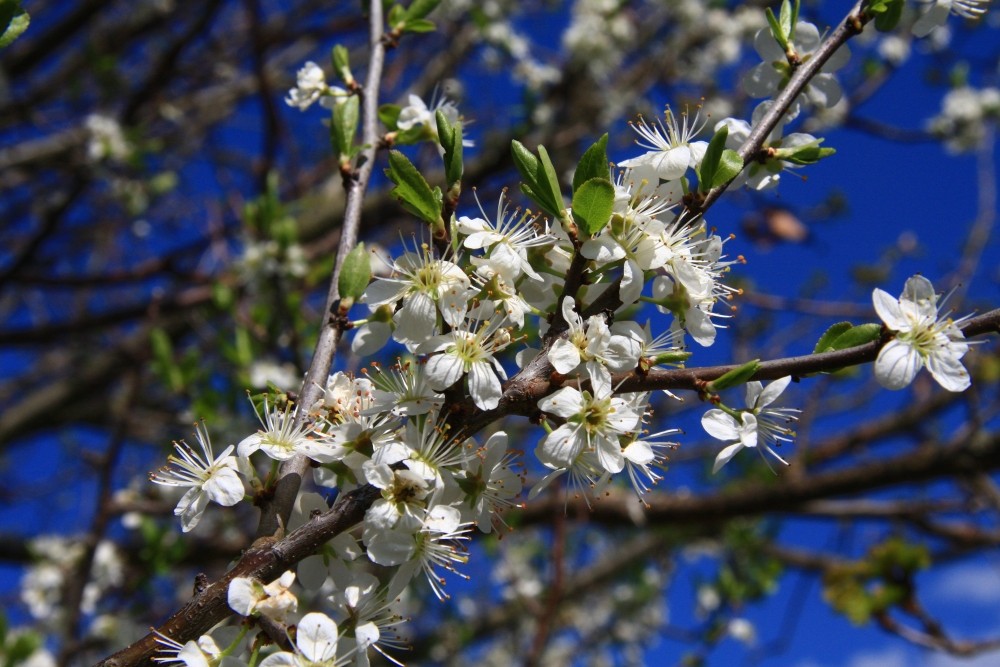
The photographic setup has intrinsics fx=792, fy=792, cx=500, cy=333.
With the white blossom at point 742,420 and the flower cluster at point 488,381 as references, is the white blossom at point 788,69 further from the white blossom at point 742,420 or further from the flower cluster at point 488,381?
the white blossom at point 742,420

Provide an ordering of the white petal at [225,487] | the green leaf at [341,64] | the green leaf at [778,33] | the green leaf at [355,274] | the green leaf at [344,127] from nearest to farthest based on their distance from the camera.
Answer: the white petal at [225,487] < the green leaf at [355,274] < the green leaf at [778,33] < the green leaf at [344,127] < the green leaf at [341,64]

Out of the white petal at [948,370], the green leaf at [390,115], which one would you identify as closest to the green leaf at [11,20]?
the green leaf at [390,115]

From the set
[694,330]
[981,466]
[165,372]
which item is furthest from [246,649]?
[981,466]

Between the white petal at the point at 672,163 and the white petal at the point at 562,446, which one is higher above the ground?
the white petal at the point at 672,163

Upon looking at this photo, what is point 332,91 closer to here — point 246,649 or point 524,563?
point 246,649

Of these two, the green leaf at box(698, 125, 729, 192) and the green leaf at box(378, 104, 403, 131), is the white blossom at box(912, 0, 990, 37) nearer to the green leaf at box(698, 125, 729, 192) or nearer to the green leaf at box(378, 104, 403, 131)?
the green leaf at box(698, 125, 729, 192)

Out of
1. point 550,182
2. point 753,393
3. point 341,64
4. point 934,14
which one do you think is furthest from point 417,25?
point 753,393
